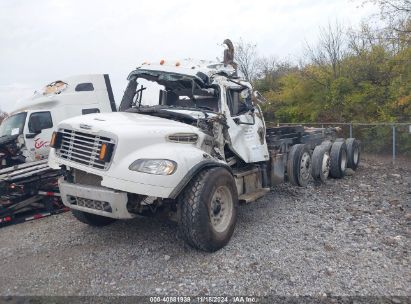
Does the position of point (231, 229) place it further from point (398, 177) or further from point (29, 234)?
point (398, 177)

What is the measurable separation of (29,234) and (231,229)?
3452 millimetres

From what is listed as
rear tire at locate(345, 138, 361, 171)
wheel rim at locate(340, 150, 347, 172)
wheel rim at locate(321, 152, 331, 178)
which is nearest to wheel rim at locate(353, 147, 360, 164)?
rear tire at locate(345, 138, 361, 171)

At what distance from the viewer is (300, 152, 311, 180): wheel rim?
27.2 ft

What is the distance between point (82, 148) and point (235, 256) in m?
2.44

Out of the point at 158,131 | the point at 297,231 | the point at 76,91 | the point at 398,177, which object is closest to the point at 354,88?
the point at 398,177

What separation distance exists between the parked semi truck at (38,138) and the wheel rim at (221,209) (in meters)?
3.84

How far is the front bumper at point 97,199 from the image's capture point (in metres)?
4.55

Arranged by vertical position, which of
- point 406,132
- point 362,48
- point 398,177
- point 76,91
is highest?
point 362,48

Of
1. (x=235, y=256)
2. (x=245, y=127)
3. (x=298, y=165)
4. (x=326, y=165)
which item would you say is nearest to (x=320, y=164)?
(x=326, y=165)

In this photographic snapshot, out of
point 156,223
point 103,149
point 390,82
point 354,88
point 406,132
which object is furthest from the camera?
point 354,88

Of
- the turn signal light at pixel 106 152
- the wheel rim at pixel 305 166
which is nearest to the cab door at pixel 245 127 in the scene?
the wheel rim at pixel 305 166

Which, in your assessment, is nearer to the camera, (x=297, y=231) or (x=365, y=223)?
(x=297, y=231)

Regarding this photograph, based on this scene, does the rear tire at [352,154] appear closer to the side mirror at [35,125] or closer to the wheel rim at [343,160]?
the wheel rim at [343,160]

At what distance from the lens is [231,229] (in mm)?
5434
